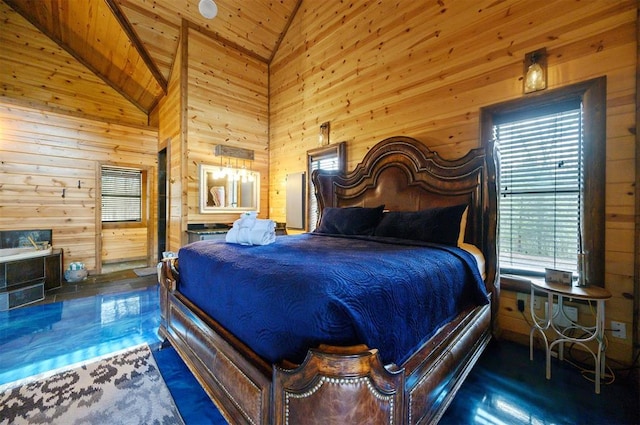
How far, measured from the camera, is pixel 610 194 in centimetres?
191

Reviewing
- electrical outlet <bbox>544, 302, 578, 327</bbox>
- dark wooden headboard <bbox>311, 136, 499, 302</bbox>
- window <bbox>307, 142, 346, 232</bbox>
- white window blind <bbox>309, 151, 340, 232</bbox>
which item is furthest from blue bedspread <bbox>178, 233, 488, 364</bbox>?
white window blind <bbox>309, 151, 340, 232</bbox>

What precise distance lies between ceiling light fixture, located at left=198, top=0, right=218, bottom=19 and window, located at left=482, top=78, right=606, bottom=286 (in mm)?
3988

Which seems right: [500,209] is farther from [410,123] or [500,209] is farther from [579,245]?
[410,123]

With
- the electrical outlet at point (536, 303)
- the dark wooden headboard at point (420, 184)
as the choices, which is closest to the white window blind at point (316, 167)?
the dark wooden headboard at point (420, 184)

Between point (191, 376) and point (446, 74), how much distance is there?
11.6 ft

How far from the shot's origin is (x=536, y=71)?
2154mm

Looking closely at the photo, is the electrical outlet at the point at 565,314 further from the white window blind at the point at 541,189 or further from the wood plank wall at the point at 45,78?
the wood plank wall at the point at 45,78

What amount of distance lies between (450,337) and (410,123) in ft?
7.72

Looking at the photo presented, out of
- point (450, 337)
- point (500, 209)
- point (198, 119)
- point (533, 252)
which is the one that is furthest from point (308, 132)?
point (450, 337)

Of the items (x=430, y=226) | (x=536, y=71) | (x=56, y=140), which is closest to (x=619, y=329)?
(x=430, y=226)

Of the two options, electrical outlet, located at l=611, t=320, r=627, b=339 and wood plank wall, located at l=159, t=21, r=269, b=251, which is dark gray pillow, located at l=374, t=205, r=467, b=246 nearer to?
electrical outlet, located at l=611, t=320, r=627, b=339

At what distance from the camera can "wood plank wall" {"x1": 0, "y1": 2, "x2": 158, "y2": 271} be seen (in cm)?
412

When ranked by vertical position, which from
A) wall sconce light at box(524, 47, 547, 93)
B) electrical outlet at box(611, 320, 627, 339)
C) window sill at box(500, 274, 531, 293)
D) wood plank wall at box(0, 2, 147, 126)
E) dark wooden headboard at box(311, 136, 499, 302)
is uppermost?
wood plank wall at box(0, 2, 147, 126)

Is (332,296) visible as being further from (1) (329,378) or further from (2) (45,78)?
(2) (45,78)
